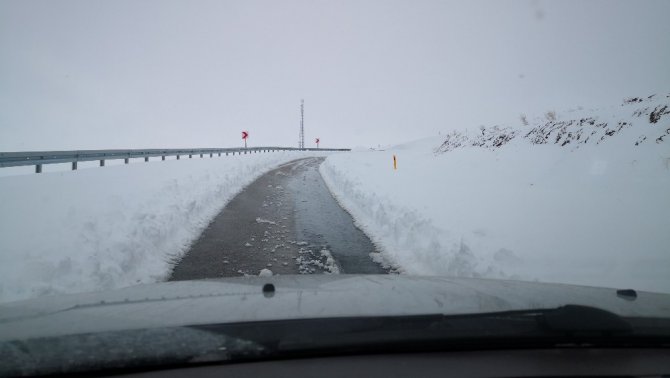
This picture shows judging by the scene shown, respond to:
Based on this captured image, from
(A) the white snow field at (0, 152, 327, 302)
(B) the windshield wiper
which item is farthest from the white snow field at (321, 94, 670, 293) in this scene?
(A) the white snow field at (0, 152, 327, 302)

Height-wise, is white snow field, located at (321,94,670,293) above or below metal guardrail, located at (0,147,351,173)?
below

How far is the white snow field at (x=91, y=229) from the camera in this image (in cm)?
568

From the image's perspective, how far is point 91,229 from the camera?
7484 mm

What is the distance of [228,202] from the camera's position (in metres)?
13.1

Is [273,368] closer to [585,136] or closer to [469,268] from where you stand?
[469,268]

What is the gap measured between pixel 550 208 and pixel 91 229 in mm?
9541

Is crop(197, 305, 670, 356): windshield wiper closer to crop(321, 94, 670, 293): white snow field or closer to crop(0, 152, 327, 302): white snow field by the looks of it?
crop(321, 94, 670, 293): white snow field

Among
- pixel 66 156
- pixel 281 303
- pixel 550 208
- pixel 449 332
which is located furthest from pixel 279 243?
pixel 66 156

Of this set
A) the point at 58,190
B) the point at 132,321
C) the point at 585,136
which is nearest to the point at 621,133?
the point at 585,136

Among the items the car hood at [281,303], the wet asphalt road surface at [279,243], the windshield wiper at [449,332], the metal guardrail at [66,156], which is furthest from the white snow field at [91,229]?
the windshield wiper at [449,332]

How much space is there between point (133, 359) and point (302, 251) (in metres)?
5.44

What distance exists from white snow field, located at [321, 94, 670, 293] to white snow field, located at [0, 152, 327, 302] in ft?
13.8

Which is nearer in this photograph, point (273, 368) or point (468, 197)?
point (273, 368)

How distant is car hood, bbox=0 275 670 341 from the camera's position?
2.57 metres
